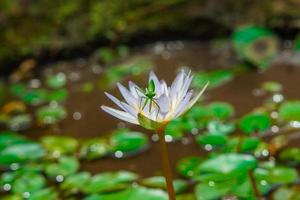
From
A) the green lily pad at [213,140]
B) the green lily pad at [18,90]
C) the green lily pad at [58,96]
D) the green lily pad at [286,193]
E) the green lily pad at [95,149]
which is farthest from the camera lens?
the green lily pad at [18,90]

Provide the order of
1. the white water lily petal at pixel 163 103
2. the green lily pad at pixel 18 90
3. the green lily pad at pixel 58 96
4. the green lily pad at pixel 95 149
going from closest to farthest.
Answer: the white water lily petal at pixel 163 103 < the green lily pad at pixel 95 149 < the green lily pad at pixel 58 96 < the green lily pad at pixel 18 90

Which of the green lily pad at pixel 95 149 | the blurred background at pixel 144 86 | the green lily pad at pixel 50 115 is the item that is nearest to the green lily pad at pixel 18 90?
the blurred background at pixel 144 86

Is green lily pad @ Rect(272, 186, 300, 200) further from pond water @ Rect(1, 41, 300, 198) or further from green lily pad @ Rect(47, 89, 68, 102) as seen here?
green lily pad @ Rect(47, 89, 68, 102)

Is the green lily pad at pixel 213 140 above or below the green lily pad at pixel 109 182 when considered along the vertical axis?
above

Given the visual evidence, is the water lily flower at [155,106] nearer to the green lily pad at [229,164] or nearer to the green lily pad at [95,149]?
the green lily pad at [229,164]

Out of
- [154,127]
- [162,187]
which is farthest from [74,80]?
[154,127]

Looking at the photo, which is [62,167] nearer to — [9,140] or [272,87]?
[9,140]
